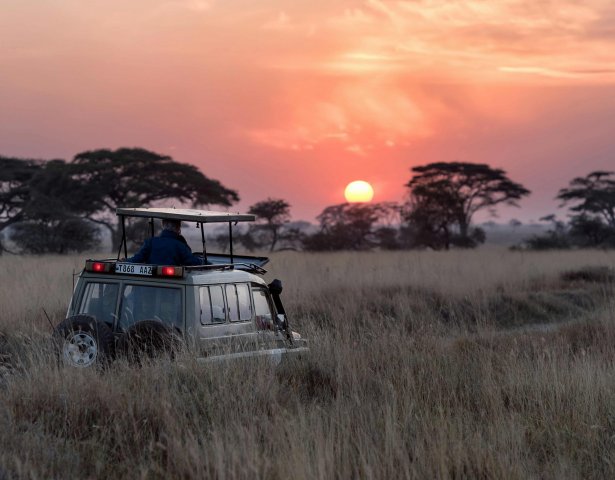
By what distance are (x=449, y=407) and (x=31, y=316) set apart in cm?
750

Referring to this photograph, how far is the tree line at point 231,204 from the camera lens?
35250 millimetres

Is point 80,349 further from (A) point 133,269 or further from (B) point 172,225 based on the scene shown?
(B) point 172,225

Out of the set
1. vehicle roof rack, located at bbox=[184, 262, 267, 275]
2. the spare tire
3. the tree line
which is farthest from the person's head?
the tree line

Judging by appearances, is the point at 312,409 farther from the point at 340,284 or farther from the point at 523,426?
the point at 340,284

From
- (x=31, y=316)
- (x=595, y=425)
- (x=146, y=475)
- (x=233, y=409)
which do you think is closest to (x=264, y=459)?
(x=146, y=475)

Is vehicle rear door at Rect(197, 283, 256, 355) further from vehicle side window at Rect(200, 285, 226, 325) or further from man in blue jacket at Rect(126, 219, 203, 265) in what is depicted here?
man in blue jacket at Rect(126, 219, 203, 265)

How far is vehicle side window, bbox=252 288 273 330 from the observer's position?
792 cm

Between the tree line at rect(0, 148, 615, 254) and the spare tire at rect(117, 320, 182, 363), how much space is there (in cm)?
2652

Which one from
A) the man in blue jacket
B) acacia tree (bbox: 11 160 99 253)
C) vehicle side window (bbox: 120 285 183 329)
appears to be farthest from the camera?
acacia tree (bbox: 11 160 99 253)

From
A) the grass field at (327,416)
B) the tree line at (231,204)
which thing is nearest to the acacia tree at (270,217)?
the tree line at (231,204)

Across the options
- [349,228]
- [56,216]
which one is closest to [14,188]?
[56,216]

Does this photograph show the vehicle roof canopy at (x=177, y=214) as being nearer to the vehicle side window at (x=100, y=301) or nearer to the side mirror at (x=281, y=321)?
the vehicle side window at (x=100, y=301)

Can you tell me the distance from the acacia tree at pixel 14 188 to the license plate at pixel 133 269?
34.3 m

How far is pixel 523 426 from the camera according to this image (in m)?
6.15
